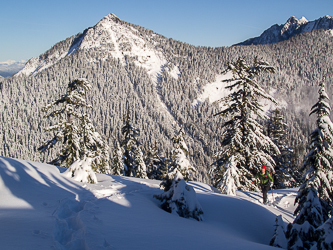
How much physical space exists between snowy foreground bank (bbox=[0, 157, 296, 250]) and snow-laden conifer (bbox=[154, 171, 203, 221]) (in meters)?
0.41

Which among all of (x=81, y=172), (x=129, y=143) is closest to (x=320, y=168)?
(x=81, y=172)

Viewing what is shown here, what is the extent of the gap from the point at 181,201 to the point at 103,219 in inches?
129

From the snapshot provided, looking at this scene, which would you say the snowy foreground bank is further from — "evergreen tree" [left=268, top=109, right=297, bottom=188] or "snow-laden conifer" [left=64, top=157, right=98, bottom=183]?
"evergreen tree" [left=268, top=109, right=297, bottom=188]

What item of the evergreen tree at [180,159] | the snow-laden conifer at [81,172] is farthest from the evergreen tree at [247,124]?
the snow-laden conifer at [81,172]

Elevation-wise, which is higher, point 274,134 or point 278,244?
point 274,134

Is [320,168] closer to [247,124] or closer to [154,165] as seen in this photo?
Answer: [247,124]

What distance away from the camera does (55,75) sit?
609ft

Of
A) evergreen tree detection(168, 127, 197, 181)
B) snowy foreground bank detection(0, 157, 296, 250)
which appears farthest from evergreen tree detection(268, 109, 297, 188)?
snowy foreground bank detection(0, 157, 296, 250)

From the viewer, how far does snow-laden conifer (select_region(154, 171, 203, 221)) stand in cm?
769

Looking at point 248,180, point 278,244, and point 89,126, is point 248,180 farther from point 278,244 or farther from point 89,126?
point 89,126

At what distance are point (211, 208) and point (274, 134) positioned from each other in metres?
20.8

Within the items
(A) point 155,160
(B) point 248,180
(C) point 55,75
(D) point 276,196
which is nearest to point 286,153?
(D) point 276,196

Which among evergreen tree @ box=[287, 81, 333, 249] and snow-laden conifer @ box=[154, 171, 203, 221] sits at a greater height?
evergreen tree @ box=[287, 81, 333, 249]

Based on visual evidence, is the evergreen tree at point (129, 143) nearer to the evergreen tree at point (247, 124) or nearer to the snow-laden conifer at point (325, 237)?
the evergreen tree at point (247, 124)
